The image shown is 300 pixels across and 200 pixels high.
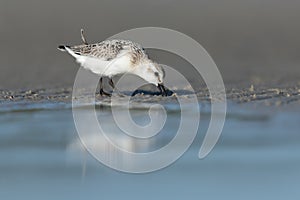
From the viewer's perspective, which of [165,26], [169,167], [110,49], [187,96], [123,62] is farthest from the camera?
[165,26]

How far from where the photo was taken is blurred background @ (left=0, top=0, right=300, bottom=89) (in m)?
16.9

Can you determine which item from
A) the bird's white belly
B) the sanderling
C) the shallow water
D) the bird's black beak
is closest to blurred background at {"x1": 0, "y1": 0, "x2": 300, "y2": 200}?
the shallow water

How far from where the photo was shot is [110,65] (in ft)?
41.8

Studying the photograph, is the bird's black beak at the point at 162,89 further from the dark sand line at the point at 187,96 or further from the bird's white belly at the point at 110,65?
the bird's white belly at the point at 110,65

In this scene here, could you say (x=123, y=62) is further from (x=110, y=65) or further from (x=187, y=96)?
(x=187, y=96)

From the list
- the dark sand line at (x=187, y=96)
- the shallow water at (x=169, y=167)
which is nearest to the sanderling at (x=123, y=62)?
the dark sand line at (x=187, y=96)

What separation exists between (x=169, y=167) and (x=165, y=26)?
11338 millimetres

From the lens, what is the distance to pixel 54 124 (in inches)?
428

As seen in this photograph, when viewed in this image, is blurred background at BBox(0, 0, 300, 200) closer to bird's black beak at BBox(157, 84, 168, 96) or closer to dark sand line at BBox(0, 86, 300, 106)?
dark sand line at BBox(0, 86, 300, 106)

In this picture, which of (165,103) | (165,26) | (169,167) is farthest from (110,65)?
(165,26)

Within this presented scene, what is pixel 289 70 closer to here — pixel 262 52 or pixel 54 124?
pixel 262 52

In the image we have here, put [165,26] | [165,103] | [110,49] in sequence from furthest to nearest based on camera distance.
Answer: [165,26] → [110,49] → [165,103]

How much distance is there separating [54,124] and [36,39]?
8226 mm

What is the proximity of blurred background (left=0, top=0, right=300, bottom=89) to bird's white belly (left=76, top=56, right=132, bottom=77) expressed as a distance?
2.87 meters
